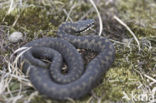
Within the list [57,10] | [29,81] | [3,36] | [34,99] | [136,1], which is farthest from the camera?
[136,1]

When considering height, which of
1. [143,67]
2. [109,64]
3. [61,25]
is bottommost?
[143,67]

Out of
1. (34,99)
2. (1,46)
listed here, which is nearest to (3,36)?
(1,46)

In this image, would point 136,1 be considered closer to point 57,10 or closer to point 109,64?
point 57,10

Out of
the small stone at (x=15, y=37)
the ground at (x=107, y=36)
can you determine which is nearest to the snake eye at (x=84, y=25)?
the ground at (x=107, y=36)

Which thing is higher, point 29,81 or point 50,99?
point 29,81

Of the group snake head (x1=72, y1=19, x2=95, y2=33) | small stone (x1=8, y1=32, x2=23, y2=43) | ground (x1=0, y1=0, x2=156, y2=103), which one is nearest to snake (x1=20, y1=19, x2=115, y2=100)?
snake head (x1=72, y1=19, x2=95, y2=33)

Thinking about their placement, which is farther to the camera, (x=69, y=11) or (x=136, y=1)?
(x=136, y=1)

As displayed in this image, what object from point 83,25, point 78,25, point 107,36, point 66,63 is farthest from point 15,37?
point 107,36
